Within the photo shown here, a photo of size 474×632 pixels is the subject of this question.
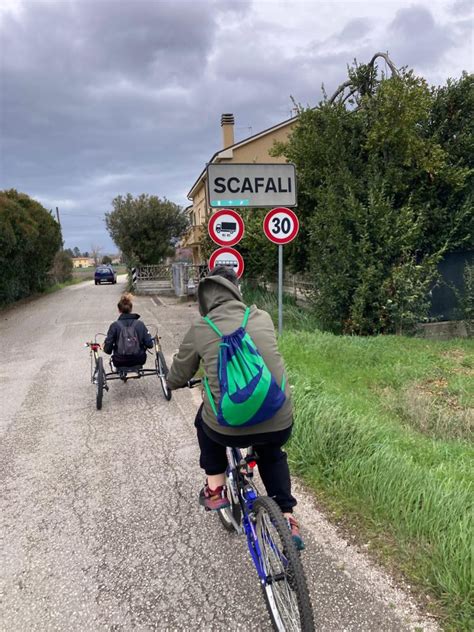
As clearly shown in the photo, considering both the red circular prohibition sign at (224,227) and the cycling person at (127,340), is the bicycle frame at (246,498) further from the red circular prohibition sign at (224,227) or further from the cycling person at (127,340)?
the red circular prohibition sign at (224,227)

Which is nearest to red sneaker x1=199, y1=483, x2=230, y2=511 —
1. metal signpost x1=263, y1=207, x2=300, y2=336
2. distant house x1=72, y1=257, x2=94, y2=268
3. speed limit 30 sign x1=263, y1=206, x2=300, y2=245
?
metal signpost x1=263, y1=207, x2=300, y2=336

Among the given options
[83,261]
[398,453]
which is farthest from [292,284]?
[83,261]

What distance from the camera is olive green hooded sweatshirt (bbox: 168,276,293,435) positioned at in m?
2.27

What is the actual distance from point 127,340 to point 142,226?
2438 centimetres

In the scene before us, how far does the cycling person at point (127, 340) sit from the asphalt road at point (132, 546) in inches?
30.7

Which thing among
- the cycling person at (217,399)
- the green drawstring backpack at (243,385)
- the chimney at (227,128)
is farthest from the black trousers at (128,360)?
the chimney at (227,128)

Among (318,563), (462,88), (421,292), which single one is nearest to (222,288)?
(318,563)

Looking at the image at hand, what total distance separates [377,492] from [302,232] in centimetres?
879

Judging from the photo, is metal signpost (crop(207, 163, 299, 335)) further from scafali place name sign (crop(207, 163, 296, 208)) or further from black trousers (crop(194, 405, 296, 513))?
black trousers (crop(194, 405, 296, 513))

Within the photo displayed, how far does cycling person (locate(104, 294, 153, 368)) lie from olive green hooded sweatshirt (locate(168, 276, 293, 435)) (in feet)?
11.4

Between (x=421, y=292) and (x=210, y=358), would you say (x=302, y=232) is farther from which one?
(x=210, y=358)

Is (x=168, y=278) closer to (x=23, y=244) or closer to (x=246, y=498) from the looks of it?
(x=23, y=244)

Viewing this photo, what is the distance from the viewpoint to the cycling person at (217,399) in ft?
7.47

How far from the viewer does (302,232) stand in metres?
11.2
